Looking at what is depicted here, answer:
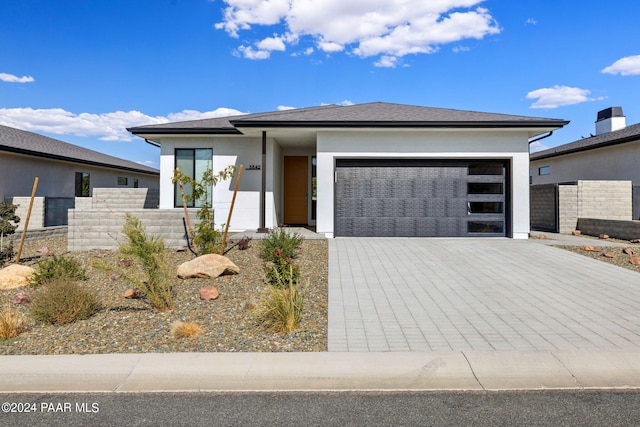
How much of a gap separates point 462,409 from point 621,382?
5.83 feet

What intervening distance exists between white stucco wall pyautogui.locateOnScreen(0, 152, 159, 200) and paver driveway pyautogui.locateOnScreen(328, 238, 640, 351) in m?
14.7

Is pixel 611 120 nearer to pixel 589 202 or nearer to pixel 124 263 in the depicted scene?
pixel 589 202

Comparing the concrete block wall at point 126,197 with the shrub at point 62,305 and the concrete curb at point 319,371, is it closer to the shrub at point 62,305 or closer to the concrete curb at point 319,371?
the shrub at point 62,305

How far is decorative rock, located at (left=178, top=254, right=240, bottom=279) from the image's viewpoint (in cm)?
754

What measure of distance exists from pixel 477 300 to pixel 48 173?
2038cm

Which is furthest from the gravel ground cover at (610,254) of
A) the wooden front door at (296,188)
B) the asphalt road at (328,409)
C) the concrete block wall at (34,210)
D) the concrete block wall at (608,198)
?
the concrete block wall at (34,210)

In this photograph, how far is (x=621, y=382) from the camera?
3.88 m

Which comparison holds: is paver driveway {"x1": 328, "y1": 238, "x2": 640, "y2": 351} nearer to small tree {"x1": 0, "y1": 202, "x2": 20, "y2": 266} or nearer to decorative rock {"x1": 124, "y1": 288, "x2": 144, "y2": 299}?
decorative rock {"x1": 124, "y1": 288, "x2": 144, "y2": 299}

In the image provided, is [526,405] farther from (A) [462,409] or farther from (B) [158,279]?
(B) [158,279]

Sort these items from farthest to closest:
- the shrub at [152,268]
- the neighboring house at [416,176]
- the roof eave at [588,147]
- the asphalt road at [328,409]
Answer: the roof eave at [588,147] → the neighboring house at [416,176] → the shrub at [152,268] → the asphalt road at [328,409]

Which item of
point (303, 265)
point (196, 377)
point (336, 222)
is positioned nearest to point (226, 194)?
point (336, 222)

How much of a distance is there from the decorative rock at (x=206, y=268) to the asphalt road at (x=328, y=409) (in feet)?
12.6

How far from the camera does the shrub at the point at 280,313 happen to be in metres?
5.08

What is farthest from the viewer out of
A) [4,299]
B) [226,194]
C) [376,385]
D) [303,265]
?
[226,194]
